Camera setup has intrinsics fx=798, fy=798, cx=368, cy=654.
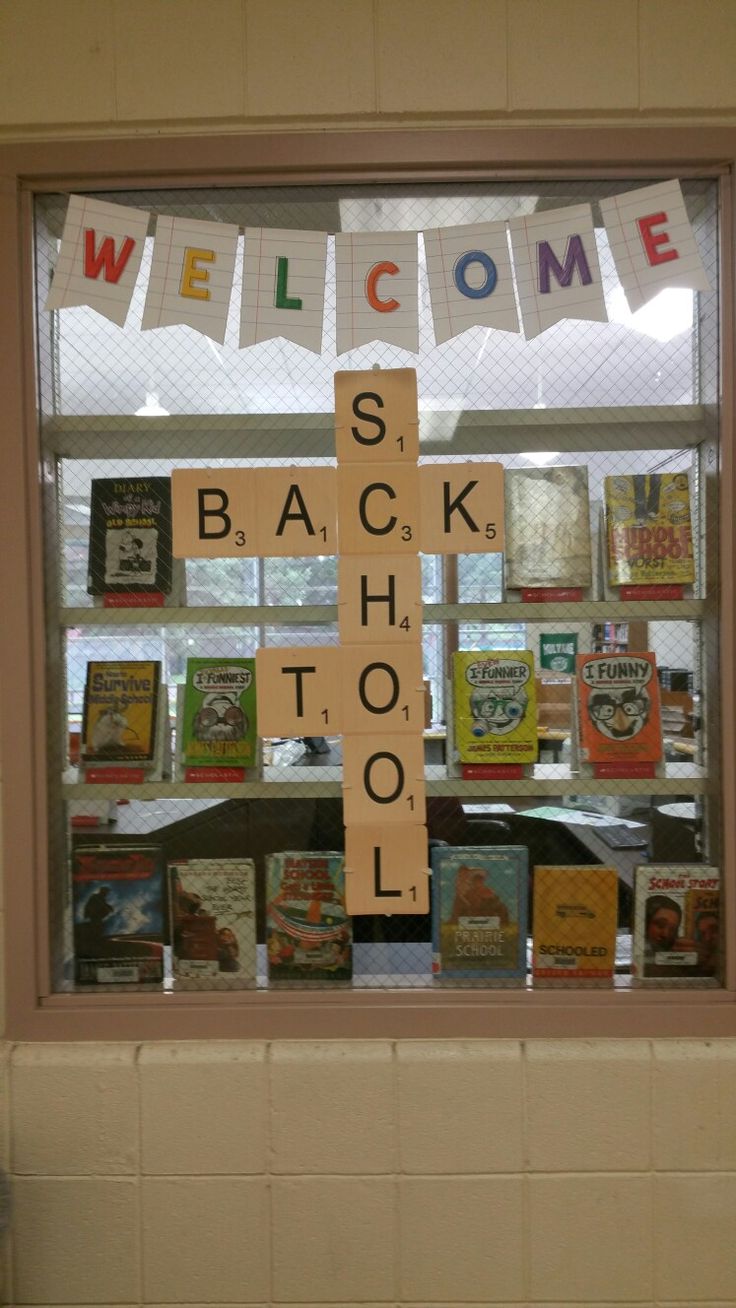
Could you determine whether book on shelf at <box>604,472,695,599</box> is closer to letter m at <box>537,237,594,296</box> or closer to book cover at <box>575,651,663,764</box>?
book cover at <box>575,651,663,764</box>

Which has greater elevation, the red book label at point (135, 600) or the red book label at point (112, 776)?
the red book label at point (135, 600)

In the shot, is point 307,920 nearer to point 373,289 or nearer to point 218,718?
point 218,718

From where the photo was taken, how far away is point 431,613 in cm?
186

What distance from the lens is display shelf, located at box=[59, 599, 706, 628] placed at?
1.87 metres

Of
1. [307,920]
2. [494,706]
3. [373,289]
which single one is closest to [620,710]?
[494,706]

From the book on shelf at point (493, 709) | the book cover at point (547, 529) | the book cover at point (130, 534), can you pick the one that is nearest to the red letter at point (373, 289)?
the book cover at point (547, 529)

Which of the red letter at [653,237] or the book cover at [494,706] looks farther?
the book cover at [494,706]

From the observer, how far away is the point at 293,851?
6.35ft

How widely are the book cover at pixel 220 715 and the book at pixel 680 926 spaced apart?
1007 mm

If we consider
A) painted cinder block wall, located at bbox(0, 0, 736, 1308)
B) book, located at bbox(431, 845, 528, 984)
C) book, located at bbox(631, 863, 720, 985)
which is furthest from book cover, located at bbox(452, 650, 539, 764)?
painted cinder block wall, located at bbox(0, 0, 736, 1308)

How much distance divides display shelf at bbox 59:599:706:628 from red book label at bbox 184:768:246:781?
1.15ft

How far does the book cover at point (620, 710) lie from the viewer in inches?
74.7

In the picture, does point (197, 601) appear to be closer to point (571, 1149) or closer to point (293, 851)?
point (293, 851)

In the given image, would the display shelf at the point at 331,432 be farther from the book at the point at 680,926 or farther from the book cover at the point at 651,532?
the book at the point at 680,926
